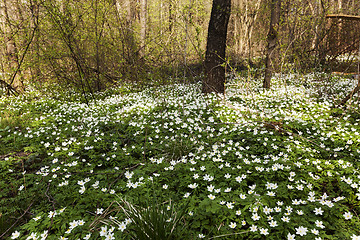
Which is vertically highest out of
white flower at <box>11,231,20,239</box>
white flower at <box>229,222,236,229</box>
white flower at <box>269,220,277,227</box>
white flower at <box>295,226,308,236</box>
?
white flower at <box>295,226,308,236</box>

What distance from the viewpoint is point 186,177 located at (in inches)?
109

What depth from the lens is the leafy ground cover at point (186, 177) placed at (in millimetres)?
1979

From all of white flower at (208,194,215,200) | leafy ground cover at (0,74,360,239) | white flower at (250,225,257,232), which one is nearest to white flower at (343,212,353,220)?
leafy ground cover at (0,74,360,239)

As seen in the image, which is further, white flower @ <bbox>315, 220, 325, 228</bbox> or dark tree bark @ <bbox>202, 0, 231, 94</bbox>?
dark tree bark @ <bbox>202, 0, 231, 94</bbox>

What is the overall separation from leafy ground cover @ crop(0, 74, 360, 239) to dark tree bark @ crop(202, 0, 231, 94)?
5.82 ft

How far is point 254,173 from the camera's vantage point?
2732 millimetres

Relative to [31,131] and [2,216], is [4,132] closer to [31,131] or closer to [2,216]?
[31,131]

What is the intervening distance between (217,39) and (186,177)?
4.91 meters

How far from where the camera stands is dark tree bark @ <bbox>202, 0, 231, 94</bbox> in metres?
6.01

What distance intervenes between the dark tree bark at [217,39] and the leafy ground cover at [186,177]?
5.82 feet

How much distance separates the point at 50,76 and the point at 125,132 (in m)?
5.85

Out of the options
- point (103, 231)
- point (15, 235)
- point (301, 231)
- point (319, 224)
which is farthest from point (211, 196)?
point (15, 235)

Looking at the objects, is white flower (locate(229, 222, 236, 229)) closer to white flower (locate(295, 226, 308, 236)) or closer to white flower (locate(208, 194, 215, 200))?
white flower (locate(208, 194, 215, 200))

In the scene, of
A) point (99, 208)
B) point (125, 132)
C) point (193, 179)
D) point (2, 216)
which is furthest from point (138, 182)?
point (125, 132)
